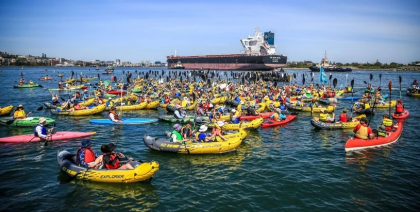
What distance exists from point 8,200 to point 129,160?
A: 15.4 ft

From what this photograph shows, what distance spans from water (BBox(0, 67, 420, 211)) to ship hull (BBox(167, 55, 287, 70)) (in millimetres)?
76042

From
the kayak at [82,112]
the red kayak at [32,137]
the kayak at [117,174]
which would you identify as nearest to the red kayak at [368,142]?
the kayak at [117,174]

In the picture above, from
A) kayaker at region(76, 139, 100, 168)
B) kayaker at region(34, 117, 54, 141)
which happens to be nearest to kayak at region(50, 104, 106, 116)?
kayaker at region(34, 117, 54, 141)

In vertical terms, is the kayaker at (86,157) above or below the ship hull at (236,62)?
below

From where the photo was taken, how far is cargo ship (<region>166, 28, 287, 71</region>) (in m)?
93.4

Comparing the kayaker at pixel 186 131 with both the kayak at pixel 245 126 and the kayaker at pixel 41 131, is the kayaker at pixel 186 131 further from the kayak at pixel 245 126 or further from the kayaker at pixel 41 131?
the kayaker at pixel 41 131

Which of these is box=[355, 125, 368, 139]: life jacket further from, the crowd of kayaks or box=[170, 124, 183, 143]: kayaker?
box=[170, 124, 183, 143]: kayaker

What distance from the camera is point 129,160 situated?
12.2 m

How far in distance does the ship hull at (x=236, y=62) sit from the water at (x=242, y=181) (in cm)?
7604

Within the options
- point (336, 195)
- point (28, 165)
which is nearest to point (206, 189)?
point (336, 195)

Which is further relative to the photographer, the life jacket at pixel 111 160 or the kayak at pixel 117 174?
the life jacket at pixel 111 160

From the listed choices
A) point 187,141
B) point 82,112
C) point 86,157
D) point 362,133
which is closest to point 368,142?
point 362,133

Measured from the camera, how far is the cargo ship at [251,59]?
9338cm

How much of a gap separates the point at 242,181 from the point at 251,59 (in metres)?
87.1
